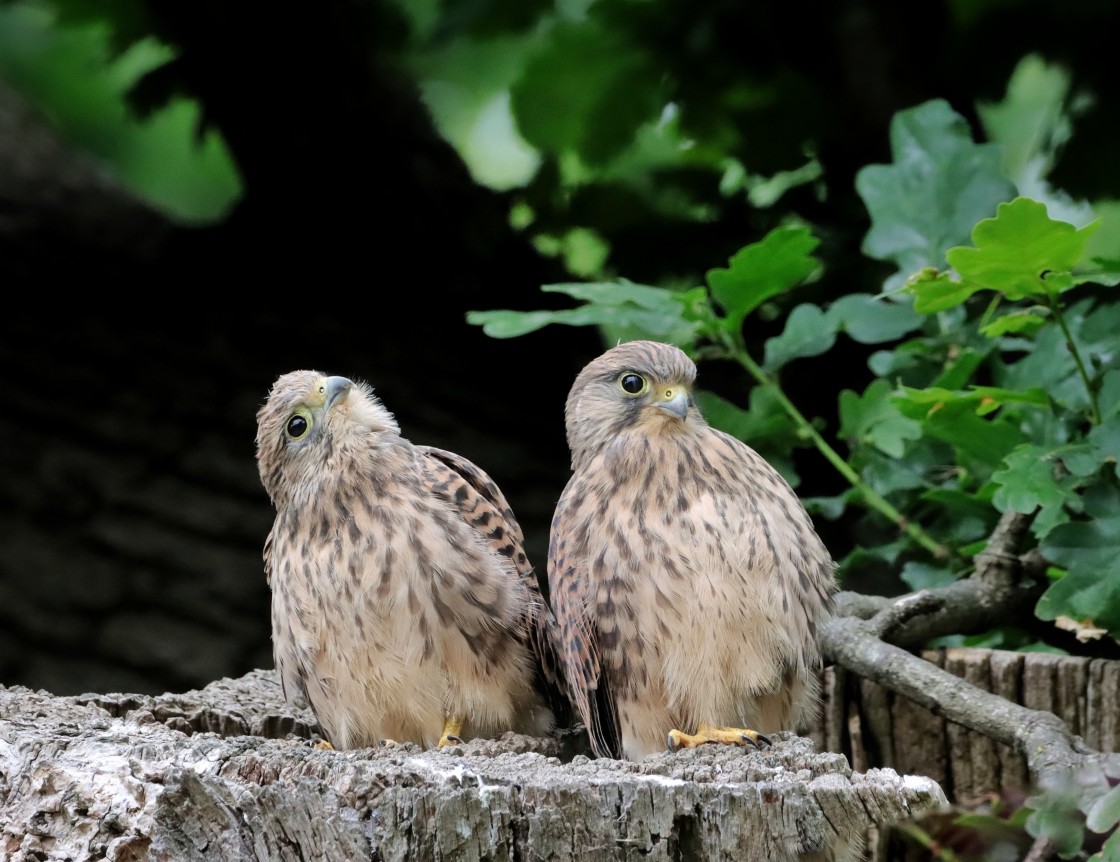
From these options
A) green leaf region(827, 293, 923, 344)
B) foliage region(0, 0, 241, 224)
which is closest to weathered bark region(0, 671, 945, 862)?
green leaf region(827, 293, 923, 344)

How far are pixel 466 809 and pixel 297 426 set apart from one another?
3.56ft

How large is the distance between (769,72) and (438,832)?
128 inches

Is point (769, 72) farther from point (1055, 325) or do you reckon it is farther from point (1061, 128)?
point (1055, 325)

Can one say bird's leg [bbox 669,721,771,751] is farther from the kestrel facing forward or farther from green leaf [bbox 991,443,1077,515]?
green leaf [bbox 991,443,1077,515]

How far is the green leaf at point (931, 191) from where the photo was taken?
314 centimetres

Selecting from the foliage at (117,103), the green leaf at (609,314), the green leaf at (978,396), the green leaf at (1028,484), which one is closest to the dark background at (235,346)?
the foliage at (117,103)

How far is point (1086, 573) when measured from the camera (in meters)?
2.46

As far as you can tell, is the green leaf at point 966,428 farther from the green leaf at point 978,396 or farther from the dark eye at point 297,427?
the dark eye at point 297,427

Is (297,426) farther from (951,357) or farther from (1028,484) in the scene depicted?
(951,357)

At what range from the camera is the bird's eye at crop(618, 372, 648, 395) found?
239 cm

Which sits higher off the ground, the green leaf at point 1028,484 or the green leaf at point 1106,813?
the green leaf at point 1028,484

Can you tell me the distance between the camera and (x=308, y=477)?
2.47 metres

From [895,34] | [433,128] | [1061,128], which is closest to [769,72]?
[895,34]

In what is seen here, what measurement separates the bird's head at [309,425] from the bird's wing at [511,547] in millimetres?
142
